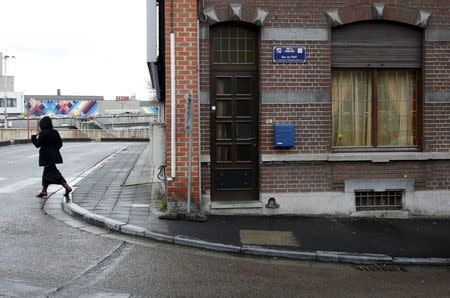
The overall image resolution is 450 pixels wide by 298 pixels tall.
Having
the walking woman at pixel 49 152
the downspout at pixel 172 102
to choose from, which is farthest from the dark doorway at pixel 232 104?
→ the walking woman at pixel 49 152

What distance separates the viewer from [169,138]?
9.95 m

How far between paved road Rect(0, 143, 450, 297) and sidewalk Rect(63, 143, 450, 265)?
0.65ft

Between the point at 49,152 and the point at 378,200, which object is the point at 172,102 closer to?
the point at 49,152

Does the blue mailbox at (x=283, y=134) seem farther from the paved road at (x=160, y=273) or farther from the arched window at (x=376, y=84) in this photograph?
the paved road at (x=160, y=273)

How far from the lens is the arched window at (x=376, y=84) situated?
10.3m

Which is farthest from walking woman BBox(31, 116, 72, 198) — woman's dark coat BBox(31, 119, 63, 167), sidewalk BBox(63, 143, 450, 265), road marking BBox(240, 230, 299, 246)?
road marking BBox(240, 230, 299, 246)

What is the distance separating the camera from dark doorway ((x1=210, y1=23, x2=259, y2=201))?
1017cm

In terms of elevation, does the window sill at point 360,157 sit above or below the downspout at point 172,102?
below

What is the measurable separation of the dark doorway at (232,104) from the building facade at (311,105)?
0.06 ft

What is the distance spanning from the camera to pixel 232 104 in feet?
33.4

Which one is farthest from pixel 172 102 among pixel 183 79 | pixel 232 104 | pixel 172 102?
pixel 232 104

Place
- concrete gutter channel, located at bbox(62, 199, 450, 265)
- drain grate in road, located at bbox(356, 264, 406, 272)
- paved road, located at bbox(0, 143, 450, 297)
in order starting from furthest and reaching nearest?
concrete gutter channel, located at bbox(62, 199, 450, 265)
drain grate in road, located at bbox(356, 264, 406, 272)
paved road, located at bbox(0, 143, 450, 297)

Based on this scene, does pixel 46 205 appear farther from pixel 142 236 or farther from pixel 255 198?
pixel 255 198

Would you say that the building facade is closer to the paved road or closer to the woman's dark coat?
the paved road
